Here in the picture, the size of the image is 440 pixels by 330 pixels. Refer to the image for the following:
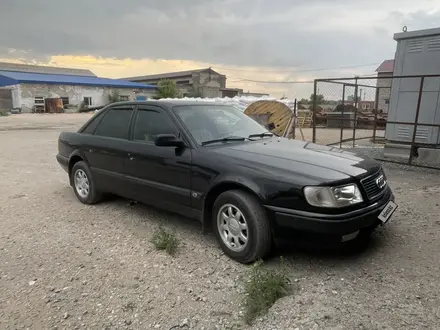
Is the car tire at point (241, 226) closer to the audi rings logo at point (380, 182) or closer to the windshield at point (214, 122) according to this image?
the windshield at point (214, 122)

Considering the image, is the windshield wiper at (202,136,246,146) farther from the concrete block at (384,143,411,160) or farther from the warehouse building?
the warehouse building

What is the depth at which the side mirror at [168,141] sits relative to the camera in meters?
3.59

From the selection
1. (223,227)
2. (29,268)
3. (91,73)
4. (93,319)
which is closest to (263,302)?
(223,227)

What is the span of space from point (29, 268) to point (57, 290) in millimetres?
580

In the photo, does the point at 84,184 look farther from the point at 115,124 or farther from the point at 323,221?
the point at 323,221

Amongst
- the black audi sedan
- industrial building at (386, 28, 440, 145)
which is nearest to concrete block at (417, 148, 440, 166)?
industrial building at (386, 28, 440, 145)

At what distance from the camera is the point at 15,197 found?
18.5ft

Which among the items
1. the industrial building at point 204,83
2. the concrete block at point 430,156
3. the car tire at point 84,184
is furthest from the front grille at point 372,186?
the industrial building at point 204,83

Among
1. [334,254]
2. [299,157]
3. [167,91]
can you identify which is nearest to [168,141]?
[299,157]

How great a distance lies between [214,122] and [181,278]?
6.01 feet

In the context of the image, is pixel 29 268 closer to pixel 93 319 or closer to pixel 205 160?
pixel 93 319

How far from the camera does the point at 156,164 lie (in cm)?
396

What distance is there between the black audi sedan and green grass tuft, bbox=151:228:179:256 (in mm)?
303

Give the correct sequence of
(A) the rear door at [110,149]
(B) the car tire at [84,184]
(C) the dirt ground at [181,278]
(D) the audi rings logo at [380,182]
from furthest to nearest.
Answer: (B) the car tire at [84,184]
(A) the rear door at [110,149]
(D) the audi rings logo at [380,182]
(C) the dirt ground at [181,278]
